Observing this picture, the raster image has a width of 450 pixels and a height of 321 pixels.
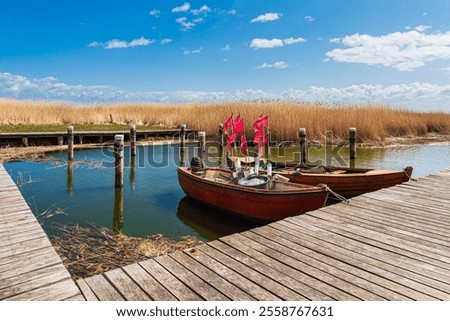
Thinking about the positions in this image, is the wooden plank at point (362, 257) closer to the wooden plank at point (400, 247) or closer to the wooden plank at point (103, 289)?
the wooden plank at point (400, 247)

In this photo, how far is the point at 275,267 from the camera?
3576 millimetres

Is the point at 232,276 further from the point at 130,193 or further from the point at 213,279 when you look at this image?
the point at 130,193

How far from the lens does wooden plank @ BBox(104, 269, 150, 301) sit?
3.00 meters

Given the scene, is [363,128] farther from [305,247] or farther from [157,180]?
[305,247]

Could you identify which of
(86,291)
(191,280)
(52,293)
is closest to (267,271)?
(191,280)

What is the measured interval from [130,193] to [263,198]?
187 inches

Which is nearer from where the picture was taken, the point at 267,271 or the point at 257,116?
the point at 267,271

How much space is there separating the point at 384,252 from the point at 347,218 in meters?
1.33

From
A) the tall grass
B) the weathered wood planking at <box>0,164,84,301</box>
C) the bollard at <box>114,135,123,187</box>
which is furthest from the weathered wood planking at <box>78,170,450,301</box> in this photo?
the tall grass

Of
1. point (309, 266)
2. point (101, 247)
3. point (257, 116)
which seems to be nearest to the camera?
point (309, 266)

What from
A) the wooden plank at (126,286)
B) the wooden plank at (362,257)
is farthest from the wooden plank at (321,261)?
the wooden plank at (126,286)

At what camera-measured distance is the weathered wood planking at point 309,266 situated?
122 inches
